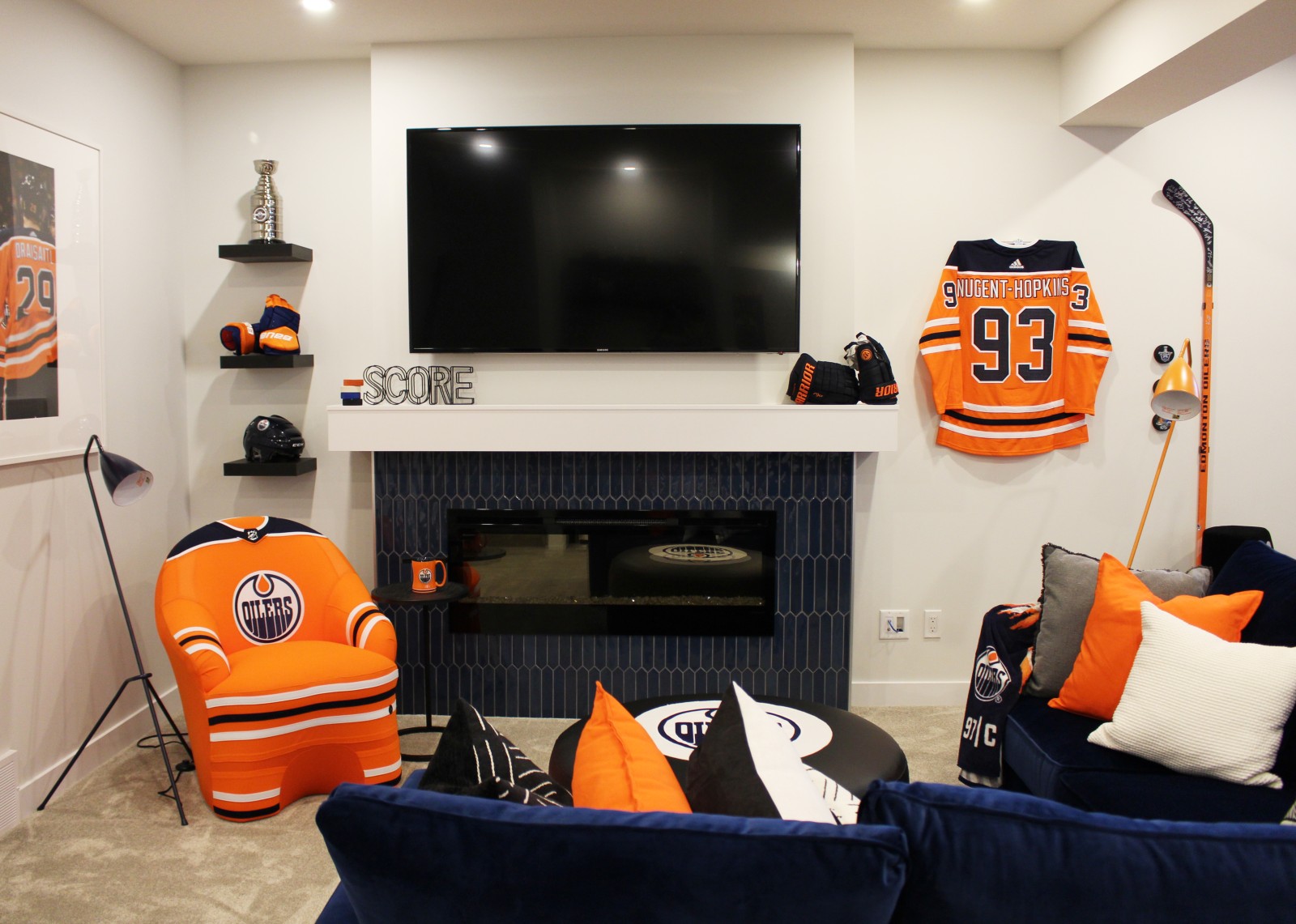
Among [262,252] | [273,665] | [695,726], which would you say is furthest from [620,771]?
[262,252]

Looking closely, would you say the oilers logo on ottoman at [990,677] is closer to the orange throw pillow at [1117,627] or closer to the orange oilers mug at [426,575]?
the orange throw pillow at [1117,627]

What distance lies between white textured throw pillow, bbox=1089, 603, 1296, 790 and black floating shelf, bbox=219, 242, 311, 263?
10.7 feet

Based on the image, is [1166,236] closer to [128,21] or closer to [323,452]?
[323,452]

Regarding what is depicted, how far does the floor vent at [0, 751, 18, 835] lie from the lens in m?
2.62

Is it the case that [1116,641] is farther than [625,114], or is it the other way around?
[625,114]

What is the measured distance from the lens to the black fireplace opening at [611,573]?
353 centimetres

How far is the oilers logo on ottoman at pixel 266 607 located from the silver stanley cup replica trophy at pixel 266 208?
139 centimetres

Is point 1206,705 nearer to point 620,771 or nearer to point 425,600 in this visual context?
point 620,771

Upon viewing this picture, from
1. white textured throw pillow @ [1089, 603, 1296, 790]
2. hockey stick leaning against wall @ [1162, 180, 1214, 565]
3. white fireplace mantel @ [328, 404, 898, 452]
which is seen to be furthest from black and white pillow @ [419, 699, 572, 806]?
hockey stick leaning against wall @ [1162, 180, 1214, 565]

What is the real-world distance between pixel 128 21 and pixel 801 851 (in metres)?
3.68

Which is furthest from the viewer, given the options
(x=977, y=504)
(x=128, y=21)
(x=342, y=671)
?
(x=977, y=504)

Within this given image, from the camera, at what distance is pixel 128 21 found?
10.5 feet

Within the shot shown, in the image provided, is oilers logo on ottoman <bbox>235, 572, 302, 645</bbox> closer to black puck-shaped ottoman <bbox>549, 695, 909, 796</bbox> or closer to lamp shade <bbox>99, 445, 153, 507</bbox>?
lamp shade <bbox>99, 445, 153, 507</bbox>

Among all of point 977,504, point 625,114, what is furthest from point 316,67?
point 977,504
